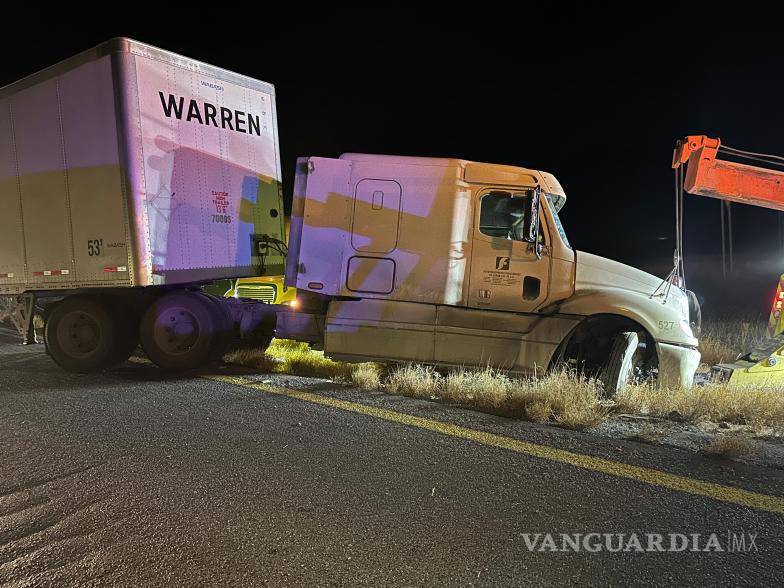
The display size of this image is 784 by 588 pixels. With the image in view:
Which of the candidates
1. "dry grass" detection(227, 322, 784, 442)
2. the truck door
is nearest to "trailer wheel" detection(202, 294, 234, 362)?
"dry grass" detection(227, 322, 784, 442)

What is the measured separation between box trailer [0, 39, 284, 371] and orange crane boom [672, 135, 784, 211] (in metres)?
5.54

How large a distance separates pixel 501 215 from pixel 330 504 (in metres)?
4.18

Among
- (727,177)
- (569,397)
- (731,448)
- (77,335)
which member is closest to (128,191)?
(77,335)

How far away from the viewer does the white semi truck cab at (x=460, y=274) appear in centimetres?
604

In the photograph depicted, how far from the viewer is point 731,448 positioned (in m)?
3.79

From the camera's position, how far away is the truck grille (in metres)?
8.92

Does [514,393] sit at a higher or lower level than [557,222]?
lower

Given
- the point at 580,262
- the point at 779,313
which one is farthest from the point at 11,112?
the point at 779,313

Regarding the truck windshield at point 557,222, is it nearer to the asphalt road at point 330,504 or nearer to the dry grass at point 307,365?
the asphalt road at point 330,504

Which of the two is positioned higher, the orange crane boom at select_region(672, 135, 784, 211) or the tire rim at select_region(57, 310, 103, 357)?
the orange crane boom at select_region(672, 135, 784, 211)

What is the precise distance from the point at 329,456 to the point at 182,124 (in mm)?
4924

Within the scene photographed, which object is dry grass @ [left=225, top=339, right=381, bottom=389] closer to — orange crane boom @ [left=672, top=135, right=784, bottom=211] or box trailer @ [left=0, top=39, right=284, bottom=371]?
box trailer @ [left=0, top=39, right=284, bottom=371]

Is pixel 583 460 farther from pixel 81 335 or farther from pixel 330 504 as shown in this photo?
pixel 81 335

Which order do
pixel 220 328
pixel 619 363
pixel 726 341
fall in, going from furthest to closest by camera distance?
pixel 726 341 → pixel 220 328 → pixel 619 363
